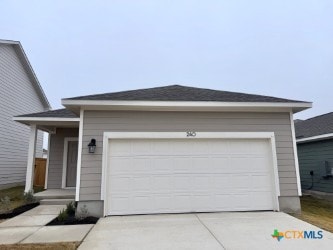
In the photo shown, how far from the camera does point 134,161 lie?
6.76 meters

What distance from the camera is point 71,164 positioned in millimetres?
10609

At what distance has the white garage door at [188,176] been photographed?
664cm

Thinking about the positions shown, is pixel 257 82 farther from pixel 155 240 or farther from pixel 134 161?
pixel 155 240

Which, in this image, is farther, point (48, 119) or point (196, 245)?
point (48, 119)

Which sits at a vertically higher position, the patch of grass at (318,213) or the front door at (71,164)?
the front door at (71,164)

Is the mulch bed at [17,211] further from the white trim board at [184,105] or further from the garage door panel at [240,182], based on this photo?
the garage door panel at [240,182]

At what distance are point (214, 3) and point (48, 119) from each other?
39.5 feet

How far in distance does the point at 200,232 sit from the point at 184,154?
2.36m

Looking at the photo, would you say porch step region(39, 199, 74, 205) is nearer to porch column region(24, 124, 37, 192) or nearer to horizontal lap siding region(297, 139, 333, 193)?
porch column region(24, 124, 37, 192)

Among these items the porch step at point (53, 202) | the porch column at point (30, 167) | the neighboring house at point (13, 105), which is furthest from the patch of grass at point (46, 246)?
the neighboring house at point (13, 105)

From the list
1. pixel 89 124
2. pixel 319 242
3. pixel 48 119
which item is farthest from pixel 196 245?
pixel 48 119

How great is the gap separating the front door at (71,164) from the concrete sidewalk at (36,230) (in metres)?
3.77

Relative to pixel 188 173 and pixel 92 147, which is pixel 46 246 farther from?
pixel 188 173

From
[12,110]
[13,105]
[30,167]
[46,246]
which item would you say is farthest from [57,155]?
[46,246]
